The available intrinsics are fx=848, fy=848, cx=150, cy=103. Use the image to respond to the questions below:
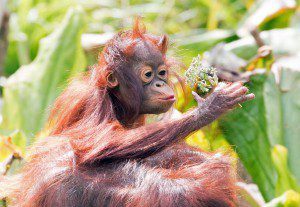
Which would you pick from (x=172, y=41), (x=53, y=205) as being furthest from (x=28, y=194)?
(x=172, y=41)

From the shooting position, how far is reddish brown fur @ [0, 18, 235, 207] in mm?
3811

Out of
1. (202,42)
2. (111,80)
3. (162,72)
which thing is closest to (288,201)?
(162,72)

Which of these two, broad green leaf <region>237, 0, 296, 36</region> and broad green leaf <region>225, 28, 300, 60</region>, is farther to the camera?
broad green leaf <region>237, 0, 296, 36</region>

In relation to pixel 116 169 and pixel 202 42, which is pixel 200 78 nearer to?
pixel 116 169

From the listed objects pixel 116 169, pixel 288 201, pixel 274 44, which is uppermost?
pixel 116 169

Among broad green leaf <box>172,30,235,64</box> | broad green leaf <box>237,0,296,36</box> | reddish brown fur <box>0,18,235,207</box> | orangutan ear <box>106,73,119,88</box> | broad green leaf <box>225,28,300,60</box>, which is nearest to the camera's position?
reddish brown fur <box>0,18,235,207</box>

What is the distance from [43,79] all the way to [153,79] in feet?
5.04

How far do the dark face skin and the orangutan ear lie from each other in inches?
4.7

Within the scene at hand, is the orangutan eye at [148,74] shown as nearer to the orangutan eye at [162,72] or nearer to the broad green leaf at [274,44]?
the orangutan eye at [162,72]

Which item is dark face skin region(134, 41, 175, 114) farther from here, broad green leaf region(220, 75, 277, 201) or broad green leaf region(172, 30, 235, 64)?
broad green leaf region(172, 30, 235, 64)

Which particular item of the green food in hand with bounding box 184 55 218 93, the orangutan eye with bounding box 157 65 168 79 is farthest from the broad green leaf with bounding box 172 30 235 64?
the green food in hand with bounding box 184 55 218 93

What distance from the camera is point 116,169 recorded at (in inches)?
157

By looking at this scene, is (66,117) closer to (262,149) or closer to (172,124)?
(172,124)

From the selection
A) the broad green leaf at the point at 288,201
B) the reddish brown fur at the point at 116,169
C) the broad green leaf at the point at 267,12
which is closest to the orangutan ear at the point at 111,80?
the reddish brown fur at the point at 116,169
